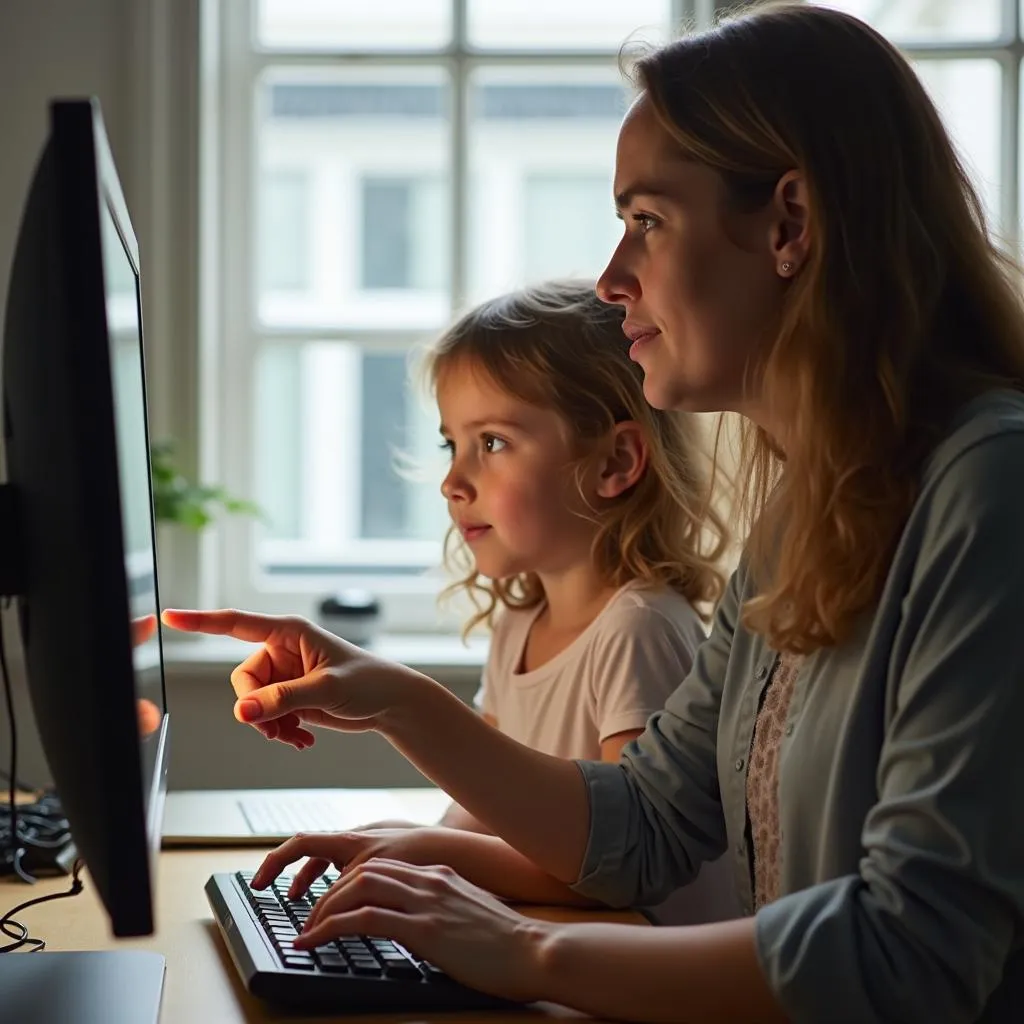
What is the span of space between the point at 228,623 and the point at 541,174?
169 cm

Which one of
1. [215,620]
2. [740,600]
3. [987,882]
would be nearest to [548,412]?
[740,600]

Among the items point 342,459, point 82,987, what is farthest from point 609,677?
point 342,459

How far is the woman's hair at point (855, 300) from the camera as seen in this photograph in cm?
98

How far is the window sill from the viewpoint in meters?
2.34

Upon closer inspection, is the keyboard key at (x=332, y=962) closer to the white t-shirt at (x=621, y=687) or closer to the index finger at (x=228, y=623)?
the index finger at (x=228, y=623)

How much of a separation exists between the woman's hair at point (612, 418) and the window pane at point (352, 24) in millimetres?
1153

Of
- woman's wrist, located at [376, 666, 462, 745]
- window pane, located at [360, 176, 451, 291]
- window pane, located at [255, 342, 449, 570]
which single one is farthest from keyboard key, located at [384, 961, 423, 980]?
window pane, located at [360, 176, 451, 291]

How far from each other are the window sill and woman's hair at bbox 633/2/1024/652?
4.32ft

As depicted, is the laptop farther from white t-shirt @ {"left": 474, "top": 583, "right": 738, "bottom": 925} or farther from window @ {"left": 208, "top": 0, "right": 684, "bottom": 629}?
window @ {"left": 208, "top": 0, "right": 684, "bottom": 629}

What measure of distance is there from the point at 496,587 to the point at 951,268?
0.88 m

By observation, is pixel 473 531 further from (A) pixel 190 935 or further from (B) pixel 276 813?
(A) pixel 190 935

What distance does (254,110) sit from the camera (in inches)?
103

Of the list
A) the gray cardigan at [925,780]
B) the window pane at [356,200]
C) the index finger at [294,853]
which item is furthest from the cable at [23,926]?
the window pane at [356,200]

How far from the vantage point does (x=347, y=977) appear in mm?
891
